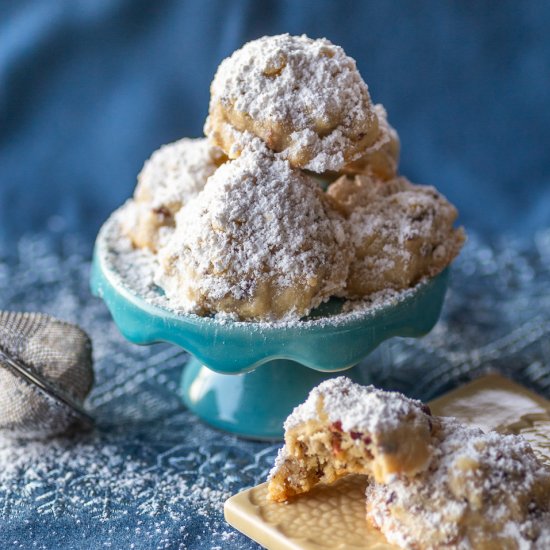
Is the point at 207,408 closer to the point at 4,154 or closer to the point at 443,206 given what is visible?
the point at 443,206

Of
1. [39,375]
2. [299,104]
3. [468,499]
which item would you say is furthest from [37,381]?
Answer: [468,499]

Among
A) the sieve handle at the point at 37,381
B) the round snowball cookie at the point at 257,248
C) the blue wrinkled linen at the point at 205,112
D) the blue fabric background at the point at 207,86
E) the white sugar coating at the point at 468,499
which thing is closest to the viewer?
the white sugar coating at the point at 468,499

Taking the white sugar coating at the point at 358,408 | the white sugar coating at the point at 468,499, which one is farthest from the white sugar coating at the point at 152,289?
the white sugar coating at the point at 468,499

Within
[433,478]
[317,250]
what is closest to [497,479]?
[433,478]

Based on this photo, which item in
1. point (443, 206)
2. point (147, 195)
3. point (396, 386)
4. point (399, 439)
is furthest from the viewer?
point (396, 386)

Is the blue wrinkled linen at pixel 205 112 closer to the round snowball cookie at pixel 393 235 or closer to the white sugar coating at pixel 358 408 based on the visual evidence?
the round snowball cookie at pixel 393 235

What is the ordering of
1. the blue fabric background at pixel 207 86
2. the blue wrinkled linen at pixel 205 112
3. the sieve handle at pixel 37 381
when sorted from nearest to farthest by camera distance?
1. the sieve handle at pixel 37 381
2. the blue wrinkled linen at pixel 205 112
3. the blue fabric background at pixel 207 86
